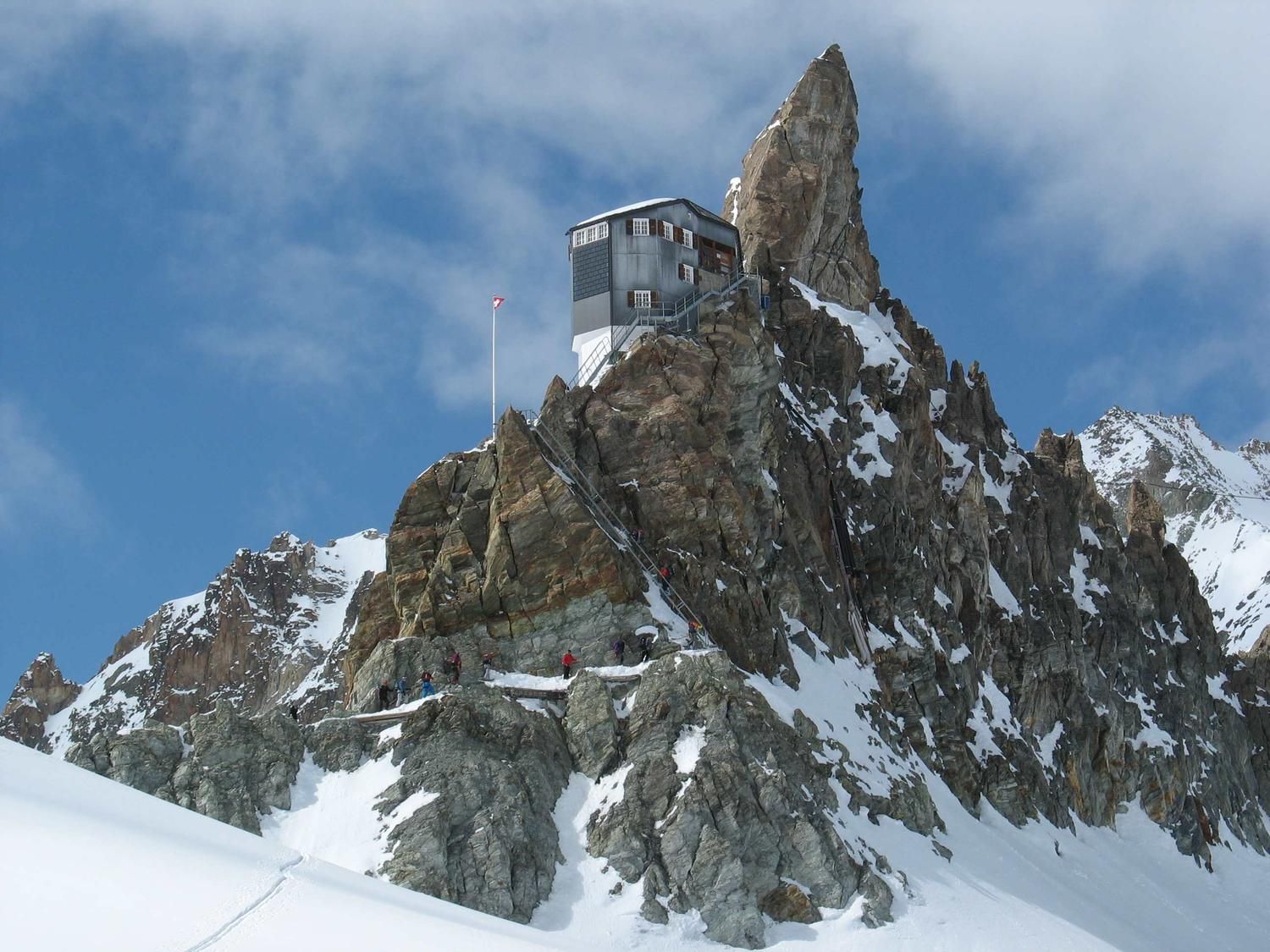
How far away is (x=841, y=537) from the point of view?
71.8 metres

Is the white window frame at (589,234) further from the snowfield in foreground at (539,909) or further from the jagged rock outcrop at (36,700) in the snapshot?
the jagged rock outcrop at (36,700)

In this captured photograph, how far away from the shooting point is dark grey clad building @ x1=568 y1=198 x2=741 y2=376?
70562mm

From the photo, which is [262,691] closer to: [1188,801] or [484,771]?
[1188,801]

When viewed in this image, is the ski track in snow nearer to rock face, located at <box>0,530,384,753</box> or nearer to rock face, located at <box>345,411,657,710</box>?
rock face, located at <box>345,411,657,710</box>

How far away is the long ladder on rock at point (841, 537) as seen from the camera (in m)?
68.2

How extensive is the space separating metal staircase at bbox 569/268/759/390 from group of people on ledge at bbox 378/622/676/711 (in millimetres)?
18218

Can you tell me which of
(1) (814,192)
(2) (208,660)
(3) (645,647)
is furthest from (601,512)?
(2) (208,660)

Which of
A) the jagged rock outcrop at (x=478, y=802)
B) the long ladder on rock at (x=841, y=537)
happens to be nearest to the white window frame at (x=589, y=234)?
the long ladder on rock at (x=841, y=537)

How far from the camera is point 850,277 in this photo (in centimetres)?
9475

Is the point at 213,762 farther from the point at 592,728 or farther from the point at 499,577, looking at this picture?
the point at 499,577

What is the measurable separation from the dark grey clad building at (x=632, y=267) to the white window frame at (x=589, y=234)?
0.04 meters

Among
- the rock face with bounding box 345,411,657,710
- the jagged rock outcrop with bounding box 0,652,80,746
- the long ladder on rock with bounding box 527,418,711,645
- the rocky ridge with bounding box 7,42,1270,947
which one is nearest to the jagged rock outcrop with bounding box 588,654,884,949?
the rocky ridge with bounding box 7,42,1270,947

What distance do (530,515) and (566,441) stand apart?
563 centimetres

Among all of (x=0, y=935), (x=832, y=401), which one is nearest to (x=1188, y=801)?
(x=832, y=401)
